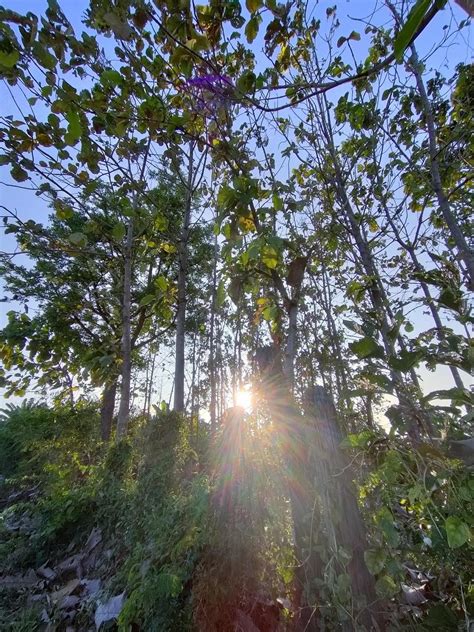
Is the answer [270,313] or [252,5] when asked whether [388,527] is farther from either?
[252,5]

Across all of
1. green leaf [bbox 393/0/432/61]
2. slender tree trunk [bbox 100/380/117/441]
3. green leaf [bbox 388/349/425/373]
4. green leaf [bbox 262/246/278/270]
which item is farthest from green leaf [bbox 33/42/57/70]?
slender tree trunk [bbox 100/380/117/441]

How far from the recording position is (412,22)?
489 millimetres

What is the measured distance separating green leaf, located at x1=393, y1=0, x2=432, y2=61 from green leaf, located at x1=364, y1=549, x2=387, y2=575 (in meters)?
1.19

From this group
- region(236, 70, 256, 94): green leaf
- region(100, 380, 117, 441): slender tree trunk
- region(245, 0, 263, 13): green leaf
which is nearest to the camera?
region(245, 0, 263, 13): green leaf

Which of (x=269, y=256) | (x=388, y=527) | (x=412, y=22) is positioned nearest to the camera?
(x=412, y=22)

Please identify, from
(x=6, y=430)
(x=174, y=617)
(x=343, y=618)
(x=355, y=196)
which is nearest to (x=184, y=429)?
(x=174, y=617)

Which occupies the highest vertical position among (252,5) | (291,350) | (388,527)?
(252,5)

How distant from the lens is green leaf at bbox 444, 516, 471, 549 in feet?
2.26

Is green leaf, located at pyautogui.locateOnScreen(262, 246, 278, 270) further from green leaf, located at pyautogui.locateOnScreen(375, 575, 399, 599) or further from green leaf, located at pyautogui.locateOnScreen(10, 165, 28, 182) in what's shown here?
green leaf, located at pyautogui.locateOnScreen(10, 165, 28, 182)

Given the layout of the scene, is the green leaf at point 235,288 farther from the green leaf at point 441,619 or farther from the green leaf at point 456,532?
the green leaf at point 441,619

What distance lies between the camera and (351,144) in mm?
2865

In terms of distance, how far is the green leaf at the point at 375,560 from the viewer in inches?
34.4

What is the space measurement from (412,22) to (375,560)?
122 centimetres

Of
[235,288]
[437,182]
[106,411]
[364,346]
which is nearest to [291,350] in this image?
[235,288]
